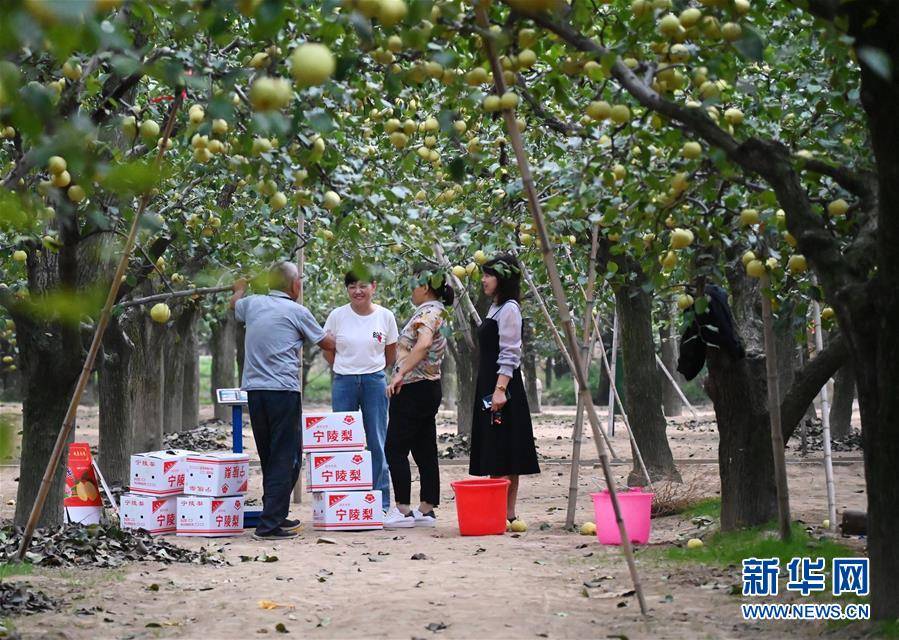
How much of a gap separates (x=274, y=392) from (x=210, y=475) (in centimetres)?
74

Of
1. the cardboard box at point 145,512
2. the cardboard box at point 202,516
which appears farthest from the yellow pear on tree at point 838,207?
the cardboard box at point 145,512

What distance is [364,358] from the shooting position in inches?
324

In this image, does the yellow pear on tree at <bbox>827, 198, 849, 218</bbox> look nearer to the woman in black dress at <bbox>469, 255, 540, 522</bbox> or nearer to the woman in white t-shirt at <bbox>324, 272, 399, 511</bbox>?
the woman in black dress at <bbox>469, 255, 540, 522</bbox>

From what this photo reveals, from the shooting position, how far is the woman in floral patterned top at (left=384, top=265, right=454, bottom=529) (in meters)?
7.84

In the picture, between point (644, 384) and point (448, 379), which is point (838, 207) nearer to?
point (644, 384)

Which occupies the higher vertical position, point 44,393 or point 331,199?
point 331,199

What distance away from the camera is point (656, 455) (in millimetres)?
10125

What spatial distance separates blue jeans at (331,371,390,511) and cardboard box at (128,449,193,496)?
125 cm

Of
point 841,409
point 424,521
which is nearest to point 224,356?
point 841,409

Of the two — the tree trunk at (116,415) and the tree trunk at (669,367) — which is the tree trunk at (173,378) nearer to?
the tree trunk at (116,415)

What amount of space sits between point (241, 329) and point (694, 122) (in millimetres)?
20696

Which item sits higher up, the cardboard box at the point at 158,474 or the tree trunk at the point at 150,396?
the tree trunk at the point at 150,396

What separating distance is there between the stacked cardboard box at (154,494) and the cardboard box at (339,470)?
933 mm

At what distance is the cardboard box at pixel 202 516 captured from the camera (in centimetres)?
755
